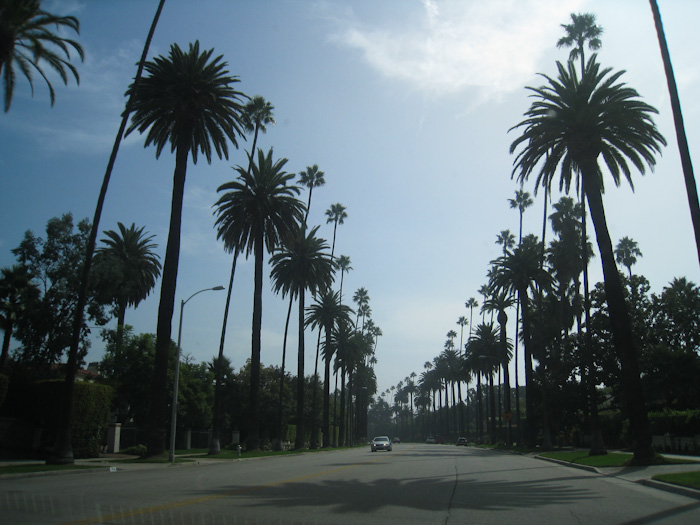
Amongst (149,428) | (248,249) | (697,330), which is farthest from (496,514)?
(697,330)

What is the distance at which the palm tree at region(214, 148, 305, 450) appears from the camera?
40812 millimetres

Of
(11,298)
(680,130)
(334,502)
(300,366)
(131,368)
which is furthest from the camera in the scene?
(300,366)

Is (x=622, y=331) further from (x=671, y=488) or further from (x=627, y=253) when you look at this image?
(x=627, y=253)

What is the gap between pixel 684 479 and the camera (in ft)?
50.8

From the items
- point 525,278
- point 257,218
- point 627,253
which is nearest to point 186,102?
point 257,218

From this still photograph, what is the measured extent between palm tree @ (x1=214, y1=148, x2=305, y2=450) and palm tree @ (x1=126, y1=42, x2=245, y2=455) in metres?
8.06

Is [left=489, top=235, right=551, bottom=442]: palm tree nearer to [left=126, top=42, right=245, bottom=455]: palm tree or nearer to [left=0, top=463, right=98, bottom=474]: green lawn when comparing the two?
[left=126, top=42, right=245, bottom=455]: palm tree

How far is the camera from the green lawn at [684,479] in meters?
14.4

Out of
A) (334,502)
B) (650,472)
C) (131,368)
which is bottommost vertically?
(650,472)

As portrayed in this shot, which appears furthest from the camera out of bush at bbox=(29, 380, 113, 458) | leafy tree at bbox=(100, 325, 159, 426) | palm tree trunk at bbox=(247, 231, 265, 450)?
leafy tree at bbox=(100, 325, 159, 426)

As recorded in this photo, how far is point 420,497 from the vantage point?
13.3 meters

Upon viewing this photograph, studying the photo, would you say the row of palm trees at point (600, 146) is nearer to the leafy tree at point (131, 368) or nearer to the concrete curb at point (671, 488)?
the concrete curb at point (671, 488)

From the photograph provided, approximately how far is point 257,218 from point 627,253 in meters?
46.9

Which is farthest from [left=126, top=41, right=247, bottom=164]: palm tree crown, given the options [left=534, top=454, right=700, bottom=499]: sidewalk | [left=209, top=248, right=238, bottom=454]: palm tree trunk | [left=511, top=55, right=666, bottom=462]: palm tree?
[left=534, top=454, right=700, bottom=499]: sidewalk
